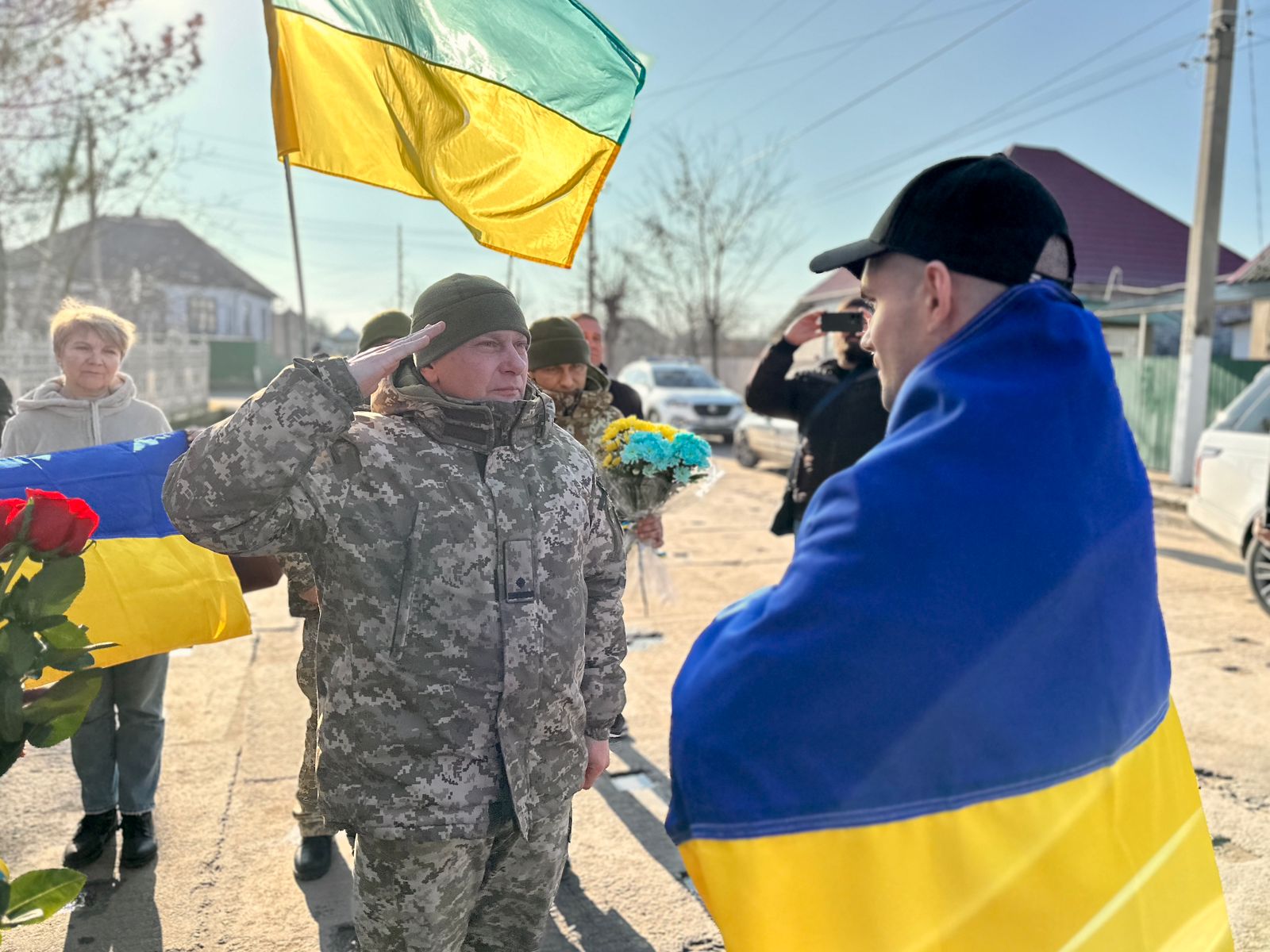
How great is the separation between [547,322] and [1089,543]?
10.4 feet

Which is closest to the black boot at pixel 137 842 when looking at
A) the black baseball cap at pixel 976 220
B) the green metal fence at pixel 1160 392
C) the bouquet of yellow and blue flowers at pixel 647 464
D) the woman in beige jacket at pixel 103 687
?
the woman in beige jacket at pixel 103 687

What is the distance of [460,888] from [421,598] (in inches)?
26.9

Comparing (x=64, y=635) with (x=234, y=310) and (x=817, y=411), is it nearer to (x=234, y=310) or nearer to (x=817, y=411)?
(x=817, y=411)

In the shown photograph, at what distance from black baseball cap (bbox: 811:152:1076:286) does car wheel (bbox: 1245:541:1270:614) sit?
711 cm

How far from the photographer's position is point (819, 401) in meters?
4.56

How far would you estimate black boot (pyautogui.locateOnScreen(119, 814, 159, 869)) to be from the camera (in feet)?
11.6

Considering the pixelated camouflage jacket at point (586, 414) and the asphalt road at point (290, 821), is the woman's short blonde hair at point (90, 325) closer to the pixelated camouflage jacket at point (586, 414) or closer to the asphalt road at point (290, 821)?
the pixelated camouflage jacket at point (586, 414)

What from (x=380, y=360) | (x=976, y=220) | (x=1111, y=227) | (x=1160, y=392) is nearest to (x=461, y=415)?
(x=380, y=360)

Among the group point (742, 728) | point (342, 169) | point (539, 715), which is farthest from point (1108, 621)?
point (342, 169)

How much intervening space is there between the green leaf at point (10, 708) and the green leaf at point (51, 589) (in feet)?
0.38

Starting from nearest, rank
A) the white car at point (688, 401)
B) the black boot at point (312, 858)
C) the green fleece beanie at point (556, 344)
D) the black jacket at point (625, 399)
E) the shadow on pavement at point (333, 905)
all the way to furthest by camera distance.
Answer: the shadow on pavement at point (333, 905), the black boot at point (312, 858), the green fleece beanie at point (556, 344), the black jacket at point (625, 399), the white car at point (688, 401)

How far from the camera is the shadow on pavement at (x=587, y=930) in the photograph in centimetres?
316

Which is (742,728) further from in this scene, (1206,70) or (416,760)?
(1206,70)

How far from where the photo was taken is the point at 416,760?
2.12 m
